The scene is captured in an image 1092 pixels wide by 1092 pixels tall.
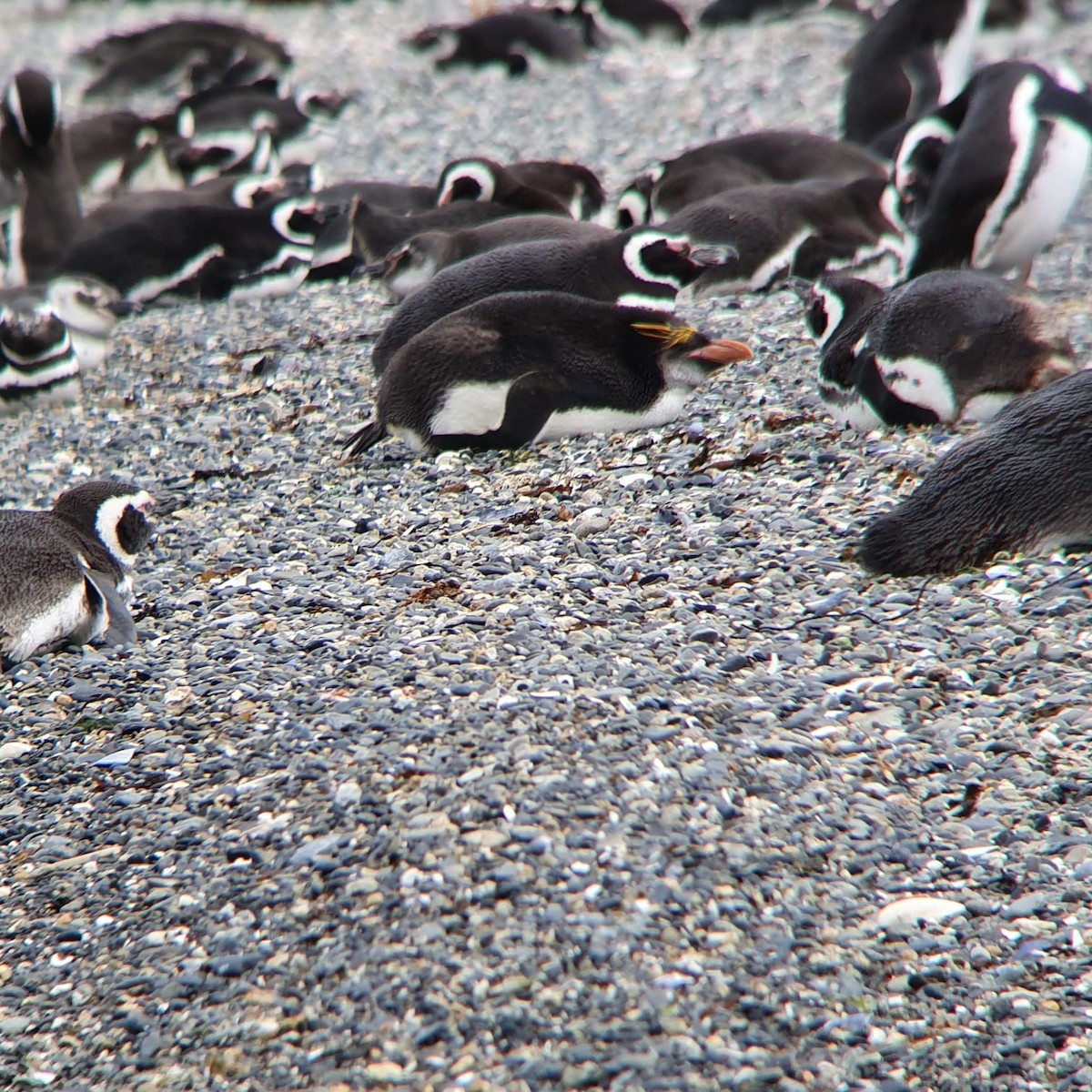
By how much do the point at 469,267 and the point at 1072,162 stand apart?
8.17 feet

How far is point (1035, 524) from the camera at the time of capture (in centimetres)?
338

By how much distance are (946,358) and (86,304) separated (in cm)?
424

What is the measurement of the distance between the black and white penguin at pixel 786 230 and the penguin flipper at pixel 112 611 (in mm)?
3078

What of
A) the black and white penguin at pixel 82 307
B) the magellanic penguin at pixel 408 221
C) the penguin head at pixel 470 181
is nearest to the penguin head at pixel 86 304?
the black and white penguin at pixel 82 307

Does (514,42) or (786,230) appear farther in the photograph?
(514,42)

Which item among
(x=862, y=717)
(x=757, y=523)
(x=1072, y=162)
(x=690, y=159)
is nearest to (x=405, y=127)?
(x=690, y=159)

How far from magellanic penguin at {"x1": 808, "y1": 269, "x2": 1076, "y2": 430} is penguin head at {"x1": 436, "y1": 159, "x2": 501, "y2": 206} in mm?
3113

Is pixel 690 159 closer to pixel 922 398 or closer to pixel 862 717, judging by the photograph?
pixel 922 398

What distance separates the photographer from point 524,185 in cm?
709

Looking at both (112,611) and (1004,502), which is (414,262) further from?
(1004,502)

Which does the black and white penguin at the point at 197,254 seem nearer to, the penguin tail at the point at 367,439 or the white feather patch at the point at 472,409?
the penguin tail at the point at 367,439

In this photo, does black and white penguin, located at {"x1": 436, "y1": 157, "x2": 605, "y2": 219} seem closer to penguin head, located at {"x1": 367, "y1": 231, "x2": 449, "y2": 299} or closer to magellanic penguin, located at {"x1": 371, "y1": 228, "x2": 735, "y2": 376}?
penguin head, located at {"x1": 367, "y1": 231, "x2": 449, "y2": 299}

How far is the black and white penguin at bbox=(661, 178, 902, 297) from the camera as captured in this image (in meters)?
6.24

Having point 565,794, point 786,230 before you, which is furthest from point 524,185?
point 565,794
